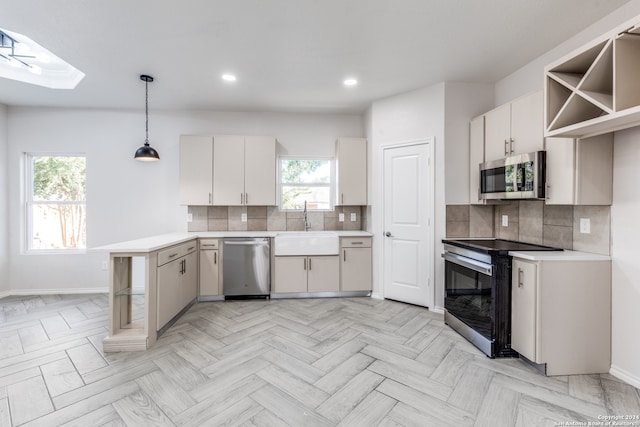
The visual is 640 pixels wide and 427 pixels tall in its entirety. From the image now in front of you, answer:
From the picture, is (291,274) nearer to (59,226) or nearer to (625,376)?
(625,376)

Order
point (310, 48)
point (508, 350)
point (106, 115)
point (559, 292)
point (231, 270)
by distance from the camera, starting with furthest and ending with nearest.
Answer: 1. point (106, 115)
2. point (231, 270)
3. point (310, 48)
4. point (508, 350)
5. point (559, 292)

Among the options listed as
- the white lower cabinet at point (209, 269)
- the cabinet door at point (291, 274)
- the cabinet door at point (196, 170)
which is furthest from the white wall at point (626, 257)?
the cabinet door at point (196, 170)

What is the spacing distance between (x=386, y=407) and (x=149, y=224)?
4.02m

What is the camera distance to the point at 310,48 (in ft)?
8.22

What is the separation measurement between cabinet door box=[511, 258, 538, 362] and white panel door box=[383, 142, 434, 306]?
1.07 metres

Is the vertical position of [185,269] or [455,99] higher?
[455,99]

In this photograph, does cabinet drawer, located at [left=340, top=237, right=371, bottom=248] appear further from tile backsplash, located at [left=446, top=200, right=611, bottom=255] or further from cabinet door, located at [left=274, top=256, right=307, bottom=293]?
tile backsplash, located at [left=446, top=200, right=611, bottom=255]

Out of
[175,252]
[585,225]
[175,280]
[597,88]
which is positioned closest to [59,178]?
[175,252]

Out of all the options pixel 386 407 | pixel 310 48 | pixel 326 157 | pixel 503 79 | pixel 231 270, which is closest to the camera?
pixel 386 407

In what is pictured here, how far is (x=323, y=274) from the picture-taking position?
3.75m

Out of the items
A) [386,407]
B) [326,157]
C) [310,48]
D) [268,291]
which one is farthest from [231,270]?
[310,48]

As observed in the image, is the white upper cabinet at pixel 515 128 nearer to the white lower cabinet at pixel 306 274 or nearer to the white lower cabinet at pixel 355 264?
the white lower cabinet at pixel 355 264

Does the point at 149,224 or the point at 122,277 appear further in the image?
the point at 149,224

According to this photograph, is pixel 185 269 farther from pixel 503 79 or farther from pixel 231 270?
pixel 503 79
